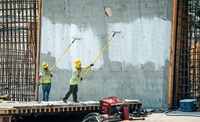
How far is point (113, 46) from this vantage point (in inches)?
965

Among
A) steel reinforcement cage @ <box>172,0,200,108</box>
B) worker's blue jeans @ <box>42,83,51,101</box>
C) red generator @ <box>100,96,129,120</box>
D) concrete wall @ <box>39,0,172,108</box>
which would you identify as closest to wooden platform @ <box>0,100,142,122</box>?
red generator @ <box>100,96,129,120</box>

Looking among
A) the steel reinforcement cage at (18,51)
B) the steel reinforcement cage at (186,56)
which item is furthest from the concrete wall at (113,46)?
the steel reinforcement cage at (18,51)

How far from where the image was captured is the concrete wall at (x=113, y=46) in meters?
23.7

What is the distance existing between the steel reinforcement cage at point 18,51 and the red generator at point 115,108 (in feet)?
19.3

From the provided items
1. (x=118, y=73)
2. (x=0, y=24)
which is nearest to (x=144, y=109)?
(x=118, y=73)

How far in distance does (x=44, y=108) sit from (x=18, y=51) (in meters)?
7.19

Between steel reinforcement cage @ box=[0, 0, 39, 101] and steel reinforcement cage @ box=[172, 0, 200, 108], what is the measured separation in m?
6.23

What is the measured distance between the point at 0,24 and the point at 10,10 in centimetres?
96

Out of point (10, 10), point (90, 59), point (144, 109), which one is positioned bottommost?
point (144, 109)

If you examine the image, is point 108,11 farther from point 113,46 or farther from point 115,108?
point 115,108

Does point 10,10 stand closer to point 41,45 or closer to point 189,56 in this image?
point 41,45

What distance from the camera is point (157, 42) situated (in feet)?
77.8

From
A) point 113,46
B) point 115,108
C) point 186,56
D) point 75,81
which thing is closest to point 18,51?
point 113,46

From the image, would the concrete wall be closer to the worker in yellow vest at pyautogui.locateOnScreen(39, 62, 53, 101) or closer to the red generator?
the worker in yellow vest at pyautogui.locateOnScreen(39, 62, 53, 101)
